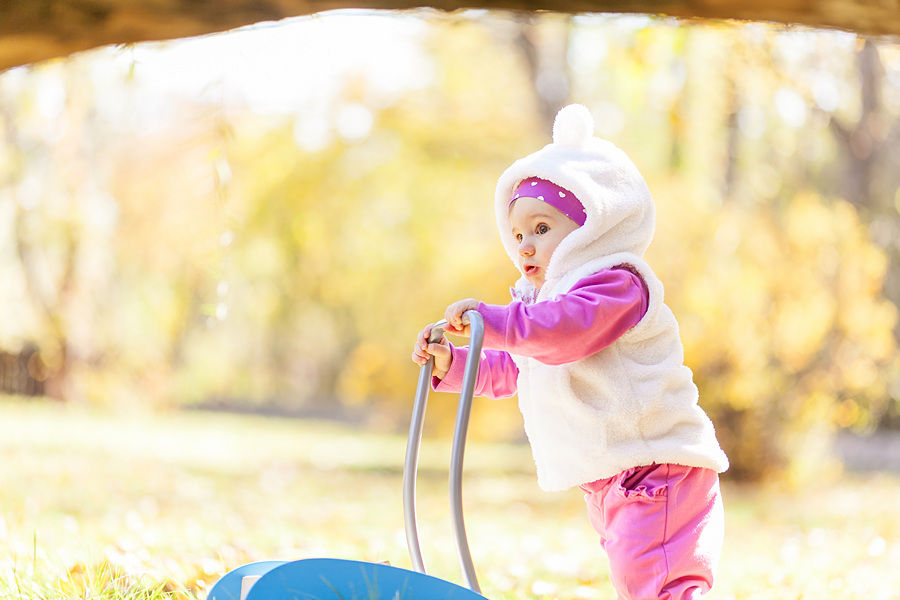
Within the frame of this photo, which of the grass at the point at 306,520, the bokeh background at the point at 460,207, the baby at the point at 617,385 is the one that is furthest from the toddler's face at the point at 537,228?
the bokeh background at the point at 460,207

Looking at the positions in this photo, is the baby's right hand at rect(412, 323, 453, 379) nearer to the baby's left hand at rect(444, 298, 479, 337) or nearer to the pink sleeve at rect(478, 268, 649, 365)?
the baby's left hand at rect(444, 298, 479, 337)

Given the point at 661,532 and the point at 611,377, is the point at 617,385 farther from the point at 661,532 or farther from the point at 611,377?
the point at 661,532

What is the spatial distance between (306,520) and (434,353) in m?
4.08

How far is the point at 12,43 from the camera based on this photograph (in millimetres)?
2361

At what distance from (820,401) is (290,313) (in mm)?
10871

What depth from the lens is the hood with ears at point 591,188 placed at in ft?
6.98

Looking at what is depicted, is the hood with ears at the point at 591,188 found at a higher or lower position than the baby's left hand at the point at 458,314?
higher

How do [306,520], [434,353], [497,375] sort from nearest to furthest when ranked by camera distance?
[434,353] → [497,375] → [306,520]

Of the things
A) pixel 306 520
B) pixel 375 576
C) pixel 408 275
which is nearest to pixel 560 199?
pixel 375 576

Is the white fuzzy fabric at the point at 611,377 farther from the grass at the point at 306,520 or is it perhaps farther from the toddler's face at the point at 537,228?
the grass at the point at 306,520

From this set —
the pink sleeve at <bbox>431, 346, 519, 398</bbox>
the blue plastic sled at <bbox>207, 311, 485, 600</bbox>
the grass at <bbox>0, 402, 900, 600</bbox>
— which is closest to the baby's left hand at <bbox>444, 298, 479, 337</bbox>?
the blue plastic sled at <bbox>207, 311, 485, 600</bbox>

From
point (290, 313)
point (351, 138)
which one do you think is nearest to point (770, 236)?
point (351, 138)

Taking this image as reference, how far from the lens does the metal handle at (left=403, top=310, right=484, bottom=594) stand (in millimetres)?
1708

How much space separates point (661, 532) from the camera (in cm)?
211
